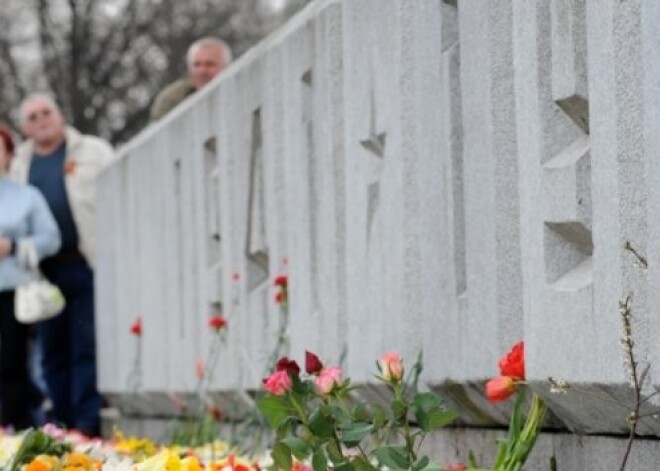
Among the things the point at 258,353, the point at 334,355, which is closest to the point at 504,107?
the point at 334,355

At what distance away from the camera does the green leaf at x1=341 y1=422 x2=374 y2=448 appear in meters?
4.80

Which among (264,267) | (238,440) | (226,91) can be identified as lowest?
(238,440)

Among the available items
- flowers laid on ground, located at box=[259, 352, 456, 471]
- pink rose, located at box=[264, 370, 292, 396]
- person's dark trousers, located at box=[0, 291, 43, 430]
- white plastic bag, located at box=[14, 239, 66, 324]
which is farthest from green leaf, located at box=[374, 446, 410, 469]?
person's dark trousers, located at box=[0, 291, 43, 430]

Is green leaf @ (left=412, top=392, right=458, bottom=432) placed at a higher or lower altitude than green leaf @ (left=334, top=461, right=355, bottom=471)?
higher

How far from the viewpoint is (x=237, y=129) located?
9578mm

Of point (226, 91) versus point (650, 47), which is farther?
point (226, 91)

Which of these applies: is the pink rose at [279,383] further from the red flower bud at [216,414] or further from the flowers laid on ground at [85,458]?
the red flower bud at [216,414]

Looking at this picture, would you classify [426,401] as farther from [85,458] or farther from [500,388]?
[85,458]

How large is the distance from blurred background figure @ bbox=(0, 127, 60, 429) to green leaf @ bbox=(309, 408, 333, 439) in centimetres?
807

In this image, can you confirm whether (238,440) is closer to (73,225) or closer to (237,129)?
(237,129)

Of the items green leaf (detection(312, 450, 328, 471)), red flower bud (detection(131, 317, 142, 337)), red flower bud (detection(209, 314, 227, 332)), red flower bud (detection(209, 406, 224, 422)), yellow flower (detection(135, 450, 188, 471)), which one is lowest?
red flower bud (detection(209, 406, 224, 422))

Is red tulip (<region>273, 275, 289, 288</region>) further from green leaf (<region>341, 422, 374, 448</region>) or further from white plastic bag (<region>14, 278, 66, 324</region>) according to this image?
white plastic bag (<region>14, 278, 66, 324</region>)

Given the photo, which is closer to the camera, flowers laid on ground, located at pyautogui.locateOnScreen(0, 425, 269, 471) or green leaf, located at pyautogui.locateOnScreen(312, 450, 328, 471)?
green leaf, located at pyautogui.locateOnScreen(312, 450, 328, 471)

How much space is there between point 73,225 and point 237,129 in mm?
4054
